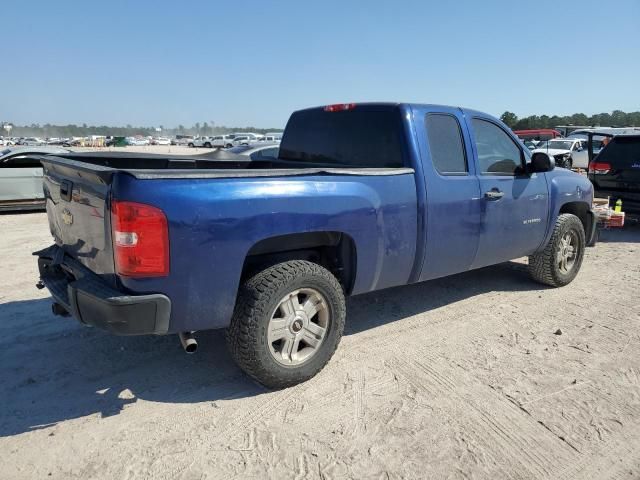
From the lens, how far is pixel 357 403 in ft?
10.4

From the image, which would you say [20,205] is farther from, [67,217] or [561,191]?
[561,191]

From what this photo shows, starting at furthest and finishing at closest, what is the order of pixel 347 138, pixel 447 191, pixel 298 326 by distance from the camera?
pixel 347 138 < pixel 447 191 < pixel 298 326

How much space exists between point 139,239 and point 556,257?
15.0 ft

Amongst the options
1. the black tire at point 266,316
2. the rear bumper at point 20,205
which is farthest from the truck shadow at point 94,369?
the rear bumper at point 20,205

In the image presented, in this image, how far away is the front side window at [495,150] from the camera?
15.1 feet

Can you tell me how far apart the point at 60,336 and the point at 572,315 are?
4.61 metres

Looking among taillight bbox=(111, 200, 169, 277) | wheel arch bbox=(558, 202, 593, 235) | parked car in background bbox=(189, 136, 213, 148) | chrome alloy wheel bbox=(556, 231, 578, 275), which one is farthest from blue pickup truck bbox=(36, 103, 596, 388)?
parked car in background bbox=(189, 136, 213, 148)

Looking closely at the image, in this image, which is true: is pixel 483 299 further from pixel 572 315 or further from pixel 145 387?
pixel 145 387

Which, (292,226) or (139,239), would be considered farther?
(292,226)

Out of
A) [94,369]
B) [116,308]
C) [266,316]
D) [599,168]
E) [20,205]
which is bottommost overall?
[20,205]

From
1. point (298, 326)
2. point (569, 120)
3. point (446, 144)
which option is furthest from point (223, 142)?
point (298, 326)

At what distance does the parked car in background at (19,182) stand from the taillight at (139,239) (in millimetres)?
8606

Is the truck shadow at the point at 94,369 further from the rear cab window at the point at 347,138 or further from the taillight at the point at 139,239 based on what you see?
the rear cab window at the point at 347,138

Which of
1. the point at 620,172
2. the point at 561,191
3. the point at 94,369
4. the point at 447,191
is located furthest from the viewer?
the point at 620,172
